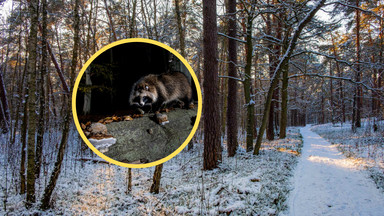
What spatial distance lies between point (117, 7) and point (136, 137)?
11.0 metres

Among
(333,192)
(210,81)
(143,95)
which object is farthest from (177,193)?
(143,95)

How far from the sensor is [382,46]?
15.7m

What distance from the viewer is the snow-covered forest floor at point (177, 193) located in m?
4.33

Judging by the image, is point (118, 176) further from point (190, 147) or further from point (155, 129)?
point (155, 129)

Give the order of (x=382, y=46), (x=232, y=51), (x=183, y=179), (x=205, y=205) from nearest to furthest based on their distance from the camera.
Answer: (x=205, y=205)
(x=183, y=179)
(x=232, y=51)
(x=382, y=46)

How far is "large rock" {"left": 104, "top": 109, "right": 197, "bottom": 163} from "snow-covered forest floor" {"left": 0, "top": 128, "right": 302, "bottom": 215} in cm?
209

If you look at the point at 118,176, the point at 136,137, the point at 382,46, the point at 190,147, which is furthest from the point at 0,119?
the point at 382,46

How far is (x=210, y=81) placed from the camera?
5.52 meters

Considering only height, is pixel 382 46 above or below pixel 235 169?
above

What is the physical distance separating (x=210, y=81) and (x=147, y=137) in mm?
4157

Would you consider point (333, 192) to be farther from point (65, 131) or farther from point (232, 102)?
point (65, 131)

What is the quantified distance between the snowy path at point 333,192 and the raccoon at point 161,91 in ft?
13.4

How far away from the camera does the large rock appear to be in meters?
1.46

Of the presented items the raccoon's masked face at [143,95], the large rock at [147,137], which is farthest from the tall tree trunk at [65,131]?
the raccoon's masked face at [143,95]
